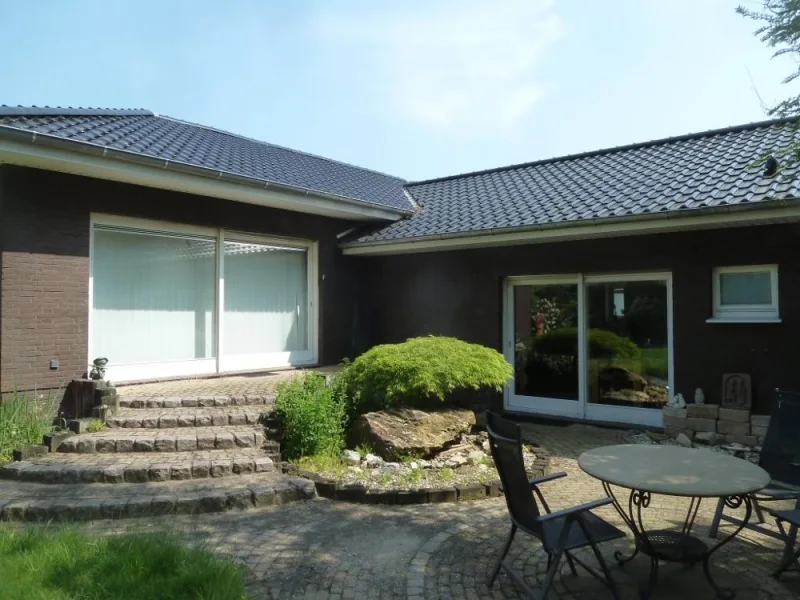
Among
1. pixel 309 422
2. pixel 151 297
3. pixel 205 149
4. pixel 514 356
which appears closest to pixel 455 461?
pixel 309 422

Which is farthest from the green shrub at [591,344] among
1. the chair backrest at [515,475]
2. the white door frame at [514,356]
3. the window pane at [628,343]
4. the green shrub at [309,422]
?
the chair backrest at [515,475]

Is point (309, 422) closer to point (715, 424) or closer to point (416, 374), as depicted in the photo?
point (416, 374)

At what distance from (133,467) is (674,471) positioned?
16.2ft

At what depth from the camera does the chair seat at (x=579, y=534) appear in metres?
3.44

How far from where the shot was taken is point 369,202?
37.7 ft

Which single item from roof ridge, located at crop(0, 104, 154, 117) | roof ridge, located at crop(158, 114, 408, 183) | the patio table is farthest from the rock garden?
roof ridge, located at crop(158, 114, 408, 183)

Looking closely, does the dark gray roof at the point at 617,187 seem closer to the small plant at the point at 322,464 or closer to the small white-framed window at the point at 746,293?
the small white-framed window at the point at 746,293

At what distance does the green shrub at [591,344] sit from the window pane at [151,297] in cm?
569

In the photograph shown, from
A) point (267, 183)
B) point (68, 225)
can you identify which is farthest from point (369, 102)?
point (68, 225)

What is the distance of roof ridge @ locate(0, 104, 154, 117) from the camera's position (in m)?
7.74

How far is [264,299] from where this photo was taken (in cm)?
1077

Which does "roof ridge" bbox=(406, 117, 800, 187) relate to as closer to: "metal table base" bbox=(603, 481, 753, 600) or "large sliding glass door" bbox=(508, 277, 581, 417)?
"large sliding glass door" bbox=(508, 277, 581, 417)

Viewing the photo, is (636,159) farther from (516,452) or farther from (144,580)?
(144,580)

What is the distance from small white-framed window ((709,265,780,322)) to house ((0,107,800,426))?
3 centimetres
